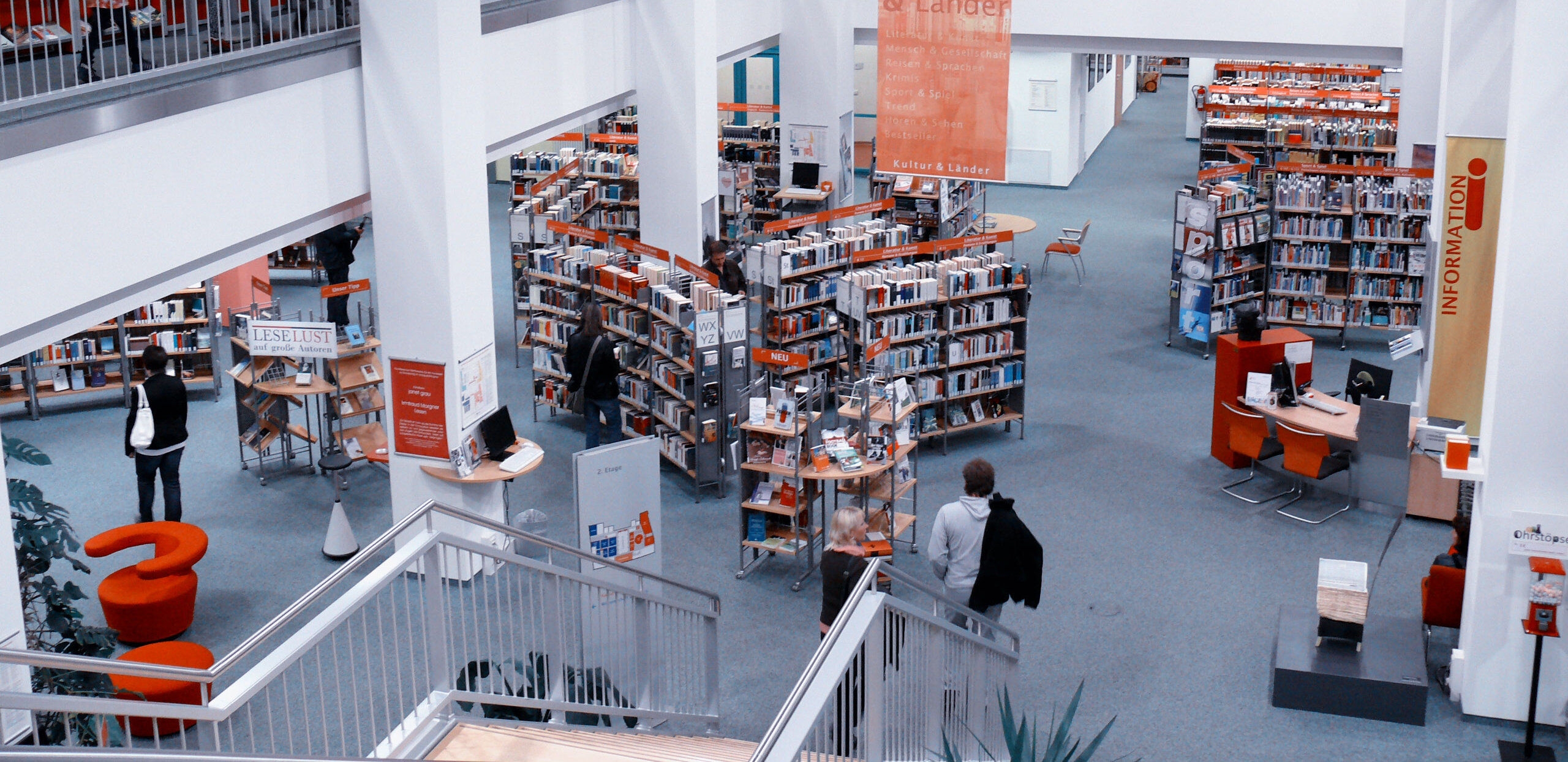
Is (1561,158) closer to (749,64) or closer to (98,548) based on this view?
(98,548)

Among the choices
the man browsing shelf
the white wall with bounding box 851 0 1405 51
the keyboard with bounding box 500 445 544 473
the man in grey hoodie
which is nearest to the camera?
the man in grey hoodie

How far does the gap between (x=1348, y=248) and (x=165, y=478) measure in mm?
12331

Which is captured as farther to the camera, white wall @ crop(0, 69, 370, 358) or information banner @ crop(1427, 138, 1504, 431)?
information banner @ crop(1427, 138, 1504, 431)

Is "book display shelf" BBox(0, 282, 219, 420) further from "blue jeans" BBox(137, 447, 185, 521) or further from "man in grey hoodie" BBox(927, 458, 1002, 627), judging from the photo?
"man in grey hoodie" BBox(927, 458, 1002, 627)

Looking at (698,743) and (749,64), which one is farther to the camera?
(749,64)

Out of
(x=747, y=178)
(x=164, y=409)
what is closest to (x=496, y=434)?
(x=164, y=409)

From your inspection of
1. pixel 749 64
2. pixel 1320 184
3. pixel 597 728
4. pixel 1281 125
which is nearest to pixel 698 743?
pixel 597 728

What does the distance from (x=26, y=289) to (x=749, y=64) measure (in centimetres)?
1975

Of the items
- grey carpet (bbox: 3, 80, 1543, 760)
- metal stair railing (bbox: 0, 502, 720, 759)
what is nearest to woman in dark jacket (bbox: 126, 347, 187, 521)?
grey carpet (bbox: 3, 80, 1543, 760)

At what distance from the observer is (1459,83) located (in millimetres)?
12391

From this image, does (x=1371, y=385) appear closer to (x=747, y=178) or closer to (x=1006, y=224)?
(x=1006, y=224)

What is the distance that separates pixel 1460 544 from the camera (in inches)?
362

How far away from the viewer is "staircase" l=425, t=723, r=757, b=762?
566cm

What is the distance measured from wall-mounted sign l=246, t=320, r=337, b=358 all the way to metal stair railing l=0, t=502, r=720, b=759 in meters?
1.57
